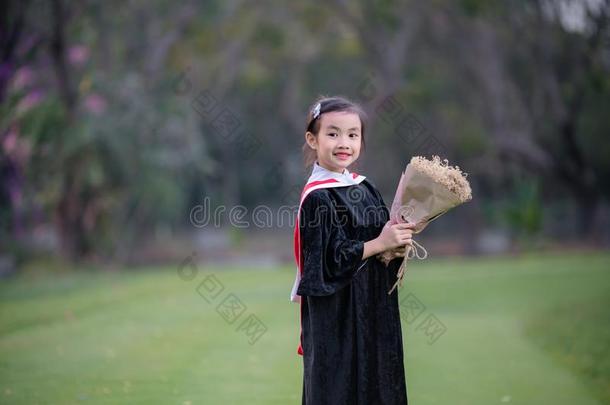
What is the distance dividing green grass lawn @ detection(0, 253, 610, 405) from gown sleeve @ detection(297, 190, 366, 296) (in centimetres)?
240

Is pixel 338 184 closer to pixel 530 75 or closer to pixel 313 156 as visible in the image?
pixel 313 156

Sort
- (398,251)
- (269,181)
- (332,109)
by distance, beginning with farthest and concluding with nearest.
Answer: (269,181) < (332,109) < (398,251)

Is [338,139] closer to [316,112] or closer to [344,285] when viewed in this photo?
[316,112]

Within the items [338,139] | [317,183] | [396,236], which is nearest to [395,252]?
[396,236]

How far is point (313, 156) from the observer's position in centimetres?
418

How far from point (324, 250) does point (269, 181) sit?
3665cm

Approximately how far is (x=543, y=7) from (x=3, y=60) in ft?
54.5

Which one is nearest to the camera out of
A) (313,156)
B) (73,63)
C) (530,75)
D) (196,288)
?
(313,156)

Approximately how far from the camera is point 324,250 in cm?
378

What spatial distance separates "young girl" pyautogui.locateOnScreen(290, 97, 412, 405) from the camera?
3.75 m

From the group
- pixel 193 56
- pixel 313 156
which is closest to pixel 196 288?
pixel 313 156
